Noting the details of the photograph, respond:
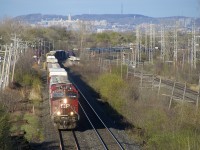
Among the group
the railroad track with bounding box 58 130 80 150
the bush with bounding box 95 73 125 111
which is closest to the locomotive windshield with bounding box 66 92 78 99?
the railroad track with bounding box 58 130 80 150

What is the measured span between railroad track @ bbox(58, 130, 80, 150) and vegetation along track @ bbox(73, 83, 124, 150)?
1.11m

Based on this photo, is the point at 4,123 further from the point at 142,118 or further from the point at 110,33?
the point at 110,33

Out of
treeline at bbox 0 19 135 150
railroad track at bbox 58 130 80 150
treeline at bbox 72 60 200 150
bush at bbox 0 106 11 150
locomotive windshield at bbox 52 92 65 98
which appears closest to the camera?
bush at bbox 0 106 11 150

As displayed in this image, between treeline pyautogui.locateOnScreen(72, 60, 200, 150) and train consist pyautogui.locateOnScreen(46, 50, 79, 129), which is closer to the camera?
treeline pyautogui.locateOnScreen(72, 60, 200, 150)

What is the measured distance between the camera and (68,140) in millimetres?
19641

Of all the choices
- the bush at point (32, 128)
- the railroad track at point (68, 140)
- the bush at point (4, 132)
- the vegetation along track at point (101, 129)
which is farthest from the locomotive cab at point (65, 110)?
the bush at point (4, 132)

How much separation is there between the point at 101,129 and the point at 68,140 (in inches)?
115

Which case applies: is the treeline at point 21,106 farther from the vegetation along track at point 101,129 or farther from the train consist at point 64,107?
the vegetation along track at point 101,129

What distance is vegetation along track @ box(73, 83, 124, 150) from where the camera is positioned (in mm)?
18656

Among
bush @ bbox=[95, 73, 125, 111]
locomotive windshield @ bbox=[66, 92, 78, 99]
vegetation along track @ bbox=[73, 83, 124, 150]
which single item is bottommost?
vegetation along track @ bbox=[73, 83, 124, 150]

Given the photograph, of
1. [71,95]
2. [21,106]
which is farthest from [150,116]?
[21,106]

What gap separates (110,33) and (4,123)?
390ft

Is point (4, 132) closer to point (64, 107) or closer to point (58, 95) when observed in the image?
point (64, 107)

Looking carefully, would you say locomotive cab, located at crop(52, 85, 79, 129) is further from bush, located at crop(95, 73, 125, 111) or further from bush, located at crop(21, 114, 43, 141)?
bush, located at crop(95, 73, 125, 111)
